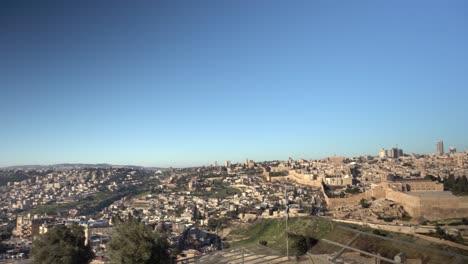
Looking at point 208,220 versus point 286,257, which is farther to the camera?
point 208,220

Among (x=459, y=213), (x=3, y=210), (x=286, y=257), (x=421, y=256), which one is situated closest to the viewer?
(x=421, y=256)

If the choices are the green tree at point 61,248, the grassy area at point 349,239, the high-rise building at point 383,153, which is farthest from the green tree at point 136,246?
the high-rise building at point 383,153

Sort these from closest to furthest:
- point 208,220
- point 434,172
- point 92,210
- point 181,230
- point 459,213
Result: point 459,213 < point 181,230 < point 208,220 < point 434,172 < point 92,210

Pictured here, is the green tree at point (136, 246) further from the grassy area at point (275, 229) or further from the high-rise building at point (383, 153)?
the high-rise building at point (383, 153)

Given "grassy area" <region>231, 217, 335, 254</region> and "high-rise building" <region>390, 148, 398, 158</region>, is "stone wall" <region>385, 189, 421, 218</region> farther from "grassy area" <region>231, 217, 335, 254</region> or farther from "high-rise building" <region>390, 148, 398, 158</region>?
"high-rise building" <region>390, 148, 398, 158</region>

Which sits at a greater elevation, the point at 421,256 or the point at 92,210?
the point at 421,256

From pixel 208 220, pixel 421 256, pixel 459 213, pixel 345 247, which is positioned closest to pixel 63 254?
pixel 345 247

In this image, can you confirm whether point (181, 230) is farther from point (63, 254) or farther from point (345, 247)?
point (345, 247)

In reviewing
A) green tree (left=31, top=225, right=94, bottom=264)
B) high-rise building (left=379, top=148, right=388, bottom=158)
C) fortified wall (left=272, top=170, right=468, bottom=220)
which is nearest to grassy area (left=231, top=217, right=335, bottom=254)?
fortified wall (left=272, top=170, right=468, bottom=220)
